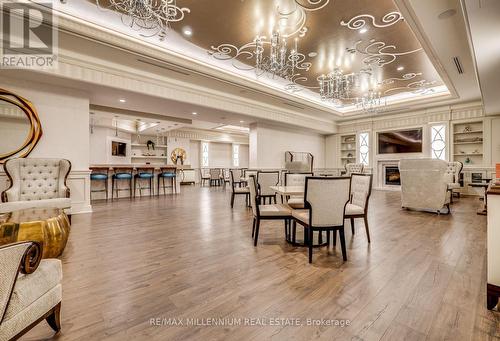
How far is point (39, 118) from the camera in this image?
4.39 m

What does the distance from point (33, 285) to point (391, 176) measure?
34.6 ft

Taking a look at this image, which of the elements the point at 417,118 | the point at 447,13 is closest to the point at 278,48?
the point at 447,13

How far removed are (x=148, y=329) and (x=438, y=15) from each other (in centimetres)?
472

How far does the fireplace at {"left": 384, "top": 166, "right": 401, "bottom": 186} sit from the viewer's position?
29.6ft

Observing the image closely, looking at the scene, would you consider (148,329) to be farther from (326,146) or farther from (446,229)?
(326,146)

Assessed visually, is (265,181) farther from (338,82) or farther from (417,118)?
(417,118)

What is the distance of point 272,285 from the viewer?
6.15 feet

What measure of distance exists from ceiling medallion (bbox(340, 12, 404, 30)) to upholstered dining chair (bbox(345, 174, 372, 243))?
2.54m

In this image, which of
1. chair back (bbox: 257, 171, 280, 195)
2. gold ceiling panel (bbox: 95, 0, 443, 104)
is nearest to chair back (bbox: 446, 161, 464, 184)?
gold ceiling panel (bbox: 95, 0, 443, 104)

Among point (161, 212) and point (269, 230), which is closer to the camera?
point (269, 230)

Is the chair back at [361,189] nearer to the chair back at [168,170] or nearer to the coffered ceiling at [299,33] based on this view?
the coffered ceiling at [299,33]

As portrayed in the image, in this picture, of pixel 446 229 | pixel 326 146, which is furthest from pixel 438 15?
pixel 326 146

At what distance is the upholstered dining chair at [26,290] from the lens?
0.88 m

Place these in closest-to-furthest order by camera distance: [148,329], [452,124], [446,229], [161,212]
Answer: [148,329], [446,229], [161,212], [452,124]
